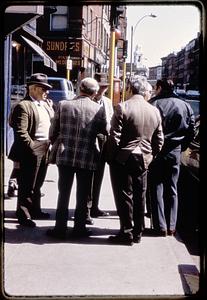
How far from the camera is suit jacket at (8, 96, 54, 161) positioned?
5.47 meters

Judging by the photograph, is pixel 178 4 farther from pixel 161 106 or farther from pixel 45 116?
pixel 45 116

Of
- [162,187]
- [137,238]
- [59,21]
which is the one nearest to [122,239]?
[137,238]

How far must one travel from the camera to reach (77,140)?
5238 mm

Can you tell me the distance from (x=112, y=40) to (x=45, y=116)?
14.0ft

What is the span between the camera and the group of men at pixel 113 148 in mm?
5156

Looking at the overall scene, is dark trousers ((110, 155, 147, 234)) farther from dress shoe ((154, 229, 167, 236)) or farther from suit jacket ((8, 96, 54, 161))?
suit jacket ((8, 96, 54, 161))

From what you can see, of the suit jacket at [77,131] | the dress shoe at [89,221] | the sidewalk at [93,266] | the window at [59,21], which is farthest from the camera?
the window at [59,21]

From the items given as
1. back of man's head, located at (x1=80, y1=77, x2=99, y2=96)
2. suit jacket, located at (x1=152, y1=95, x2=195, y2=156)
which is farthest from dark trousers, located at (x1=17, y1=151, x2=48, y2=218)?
suit jacket, located at (x1=152, y1=95, x2=195, y2=156)

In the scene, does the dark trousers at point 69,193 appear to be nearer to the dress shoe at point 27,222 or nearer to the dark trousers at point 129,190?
the dark trousers at point 129,190

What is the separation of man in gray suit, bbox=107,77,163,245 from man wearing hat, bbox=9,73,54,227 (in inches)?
36.9

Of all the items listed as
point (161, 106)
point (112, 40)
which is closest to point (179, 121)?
point (161, 106)

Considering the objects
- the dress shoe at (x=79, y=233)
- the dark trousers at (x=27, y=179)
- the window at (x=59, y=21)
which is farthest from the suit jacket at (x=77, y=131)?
the window at (x=59, y=21)

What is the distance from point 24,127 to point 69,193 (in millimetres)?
873

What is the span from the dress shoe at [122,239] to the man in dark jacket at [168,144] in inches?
20.9
